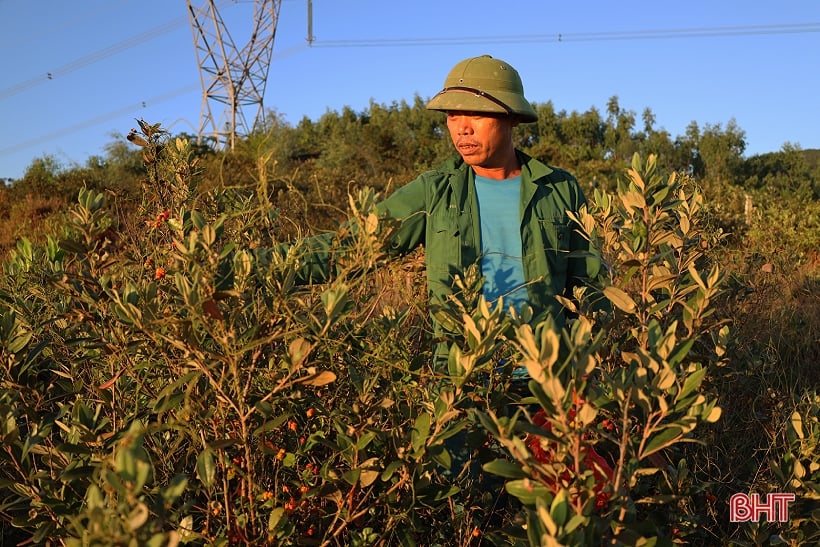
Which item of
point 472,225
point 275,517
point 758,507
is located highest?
point 472,225

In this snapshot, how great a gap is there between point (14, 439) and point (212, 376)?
0.42 meters

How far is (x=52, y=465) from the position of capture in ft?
5.21

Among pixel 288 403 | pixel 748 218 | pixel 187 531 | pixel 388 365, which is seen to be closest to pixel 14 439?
pixel 187 531

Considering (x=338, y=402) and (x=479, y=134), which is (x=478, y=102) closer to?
(x=479, y=134)

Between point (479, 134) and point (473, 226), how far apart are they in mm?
312

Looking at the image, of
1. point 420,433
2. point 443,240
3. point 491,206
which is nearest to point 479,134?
point 491,206

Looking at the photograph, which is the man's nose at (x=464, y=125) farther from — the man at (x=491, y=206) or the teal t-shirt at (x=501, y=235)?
the teal t-shirt at (x=501, y=235)

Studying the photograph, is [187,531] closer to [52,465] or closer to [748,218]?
[52,465]

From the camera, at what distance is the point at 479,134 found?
238 cm

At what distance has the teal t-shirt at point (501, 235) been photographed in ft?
7.74

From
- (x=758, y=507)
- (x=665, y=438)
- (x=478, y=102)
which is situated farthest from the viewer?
(x=478, y=102)

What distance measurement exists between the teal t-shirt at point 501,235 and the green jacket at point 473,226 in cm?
3

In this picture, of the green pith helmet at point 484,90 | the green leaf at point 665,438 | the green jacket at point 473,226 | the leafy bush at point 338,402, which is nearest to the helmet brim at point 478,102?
the green pith helmet at point 484,90

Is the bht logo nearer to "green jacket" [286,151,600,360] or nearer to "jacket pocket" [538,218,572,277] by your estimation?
"green jacket" [286,151,600,360]
